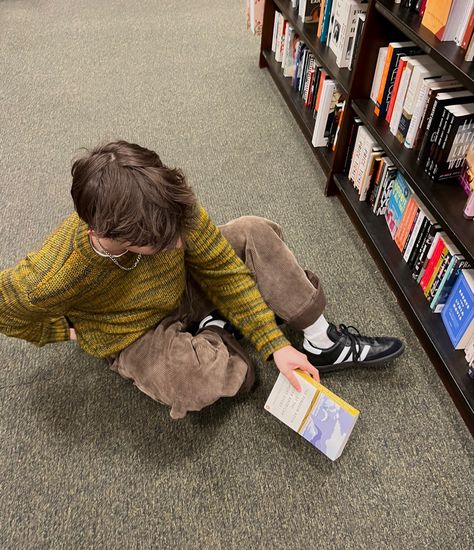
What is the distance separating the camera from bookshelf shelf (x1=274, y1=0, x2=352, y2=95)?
5.24ft

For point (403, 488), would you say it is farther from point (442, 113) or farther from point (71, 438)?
point (442, 113)

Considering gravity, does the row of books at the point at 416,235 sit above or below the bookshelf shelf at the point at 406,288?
above

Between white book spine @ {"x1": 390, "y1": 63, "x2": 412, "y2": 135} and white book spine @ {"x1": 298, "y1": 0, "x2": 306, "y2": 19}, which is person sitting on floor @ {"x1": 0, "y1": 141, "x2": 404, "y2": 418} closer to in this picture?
white book spine @ {"x1": 390, "y1": 63, "x2": 412, "y2": 135}

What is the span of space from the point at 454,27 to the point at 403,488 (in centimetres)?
107

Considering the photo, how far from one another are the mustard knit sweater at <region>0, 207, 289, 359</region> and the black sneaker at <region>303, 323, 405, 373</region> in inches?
7.9

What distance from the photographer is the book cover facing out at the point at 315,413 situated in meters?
1.00

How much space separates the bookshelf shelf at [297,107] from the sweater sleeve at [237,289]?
0.84m

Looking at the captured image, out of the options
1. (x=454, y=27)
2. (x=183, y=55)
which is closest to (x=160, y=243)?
(x=454, y=27)

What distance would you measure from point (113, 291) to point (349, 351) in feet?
2.04

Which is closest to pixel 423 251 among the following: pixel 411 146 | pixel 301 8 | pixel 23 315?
pixel 411 146

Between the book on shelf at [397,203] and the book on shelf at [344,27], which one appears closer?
the book on shelf at [397,203]

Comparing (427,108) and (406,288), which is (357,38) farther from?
(406,288)

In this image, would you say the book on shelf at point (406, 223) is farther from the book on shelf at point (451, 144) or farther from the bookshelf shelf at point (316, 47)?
the bookshelf shelf at point (316, 47)

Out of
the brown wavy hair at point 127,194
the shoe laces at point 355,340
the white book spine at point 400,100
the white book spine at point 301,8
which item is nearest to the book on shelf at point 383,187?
the white book spine at point 400,100
